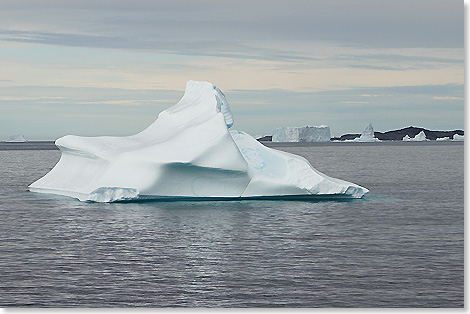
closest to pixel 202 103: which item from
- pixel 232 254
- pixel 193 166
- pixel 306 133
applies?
pixel 193 166

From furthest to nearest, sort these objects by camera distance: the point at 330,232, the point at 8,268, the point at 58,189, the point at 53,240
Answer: the point at 58,189
the point at 330,232
the point at 53,240
the point at 8,268

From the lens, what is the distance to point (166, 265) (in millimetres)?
13695

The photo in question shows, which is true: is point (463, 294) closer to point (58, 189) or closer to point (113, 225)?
point (113, 225)

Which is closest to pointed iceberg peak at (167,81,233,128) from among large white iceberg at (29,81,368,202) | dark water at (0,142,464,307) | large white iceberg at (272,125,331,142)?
large white iceberg at (29,81,368,202)

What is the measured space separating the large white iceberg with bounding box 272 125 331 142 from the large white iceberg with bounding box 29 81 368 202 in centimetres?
8163

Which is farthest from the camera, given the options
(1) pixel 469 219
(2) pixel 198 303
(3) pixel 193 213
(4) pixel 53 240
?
(3) pixel 193 213

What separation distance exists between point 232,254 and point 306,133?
305 feet

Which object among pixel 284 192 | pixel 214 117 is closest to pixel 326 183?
pixel 284 192

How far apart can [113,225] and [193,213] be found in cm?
296

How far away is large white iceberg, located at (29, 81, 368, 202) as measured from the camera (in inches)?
865

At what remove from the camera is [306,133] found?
107 meters

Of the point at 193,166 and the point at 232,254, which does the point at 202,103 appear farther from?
the point at 232,254

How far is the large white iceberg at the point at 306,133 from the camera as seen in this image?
350 feet

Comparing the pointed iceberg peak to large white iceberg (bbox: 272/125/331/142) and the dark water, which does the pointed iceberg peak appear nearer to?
the dark water
